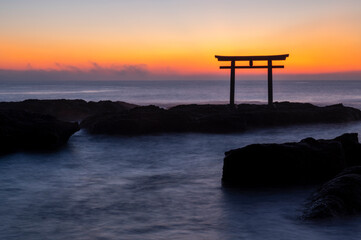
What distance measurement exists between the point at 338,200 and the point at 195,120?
12.8m

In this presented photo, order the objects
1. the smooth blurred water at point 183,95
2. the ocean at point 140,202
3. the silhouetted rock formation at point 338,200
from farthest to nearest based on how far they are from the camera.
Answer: the smooth blurred water at point 183,95 < the silhouetted rock formation at point 338,200 < the ocean at point 140,202

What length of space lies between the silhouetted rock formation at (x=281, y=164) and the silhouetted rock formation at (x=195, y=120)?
9.32 meters

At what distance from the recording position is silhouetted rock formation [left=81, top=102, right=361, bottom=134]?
19.0 m

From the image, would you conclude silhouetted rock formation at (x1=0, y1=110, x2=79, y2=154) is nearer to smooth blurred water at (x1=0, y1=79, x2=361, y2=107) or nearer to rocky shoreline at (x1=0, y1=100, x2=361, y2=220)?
rocky shoreline at (x1=0, y1=100, x2=361, y2=220)

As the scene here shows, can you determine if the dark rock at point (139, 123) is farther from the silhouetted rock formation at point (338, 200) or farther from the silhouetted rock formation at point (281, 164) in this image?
the silhouetted rock formation at point (338, 200)

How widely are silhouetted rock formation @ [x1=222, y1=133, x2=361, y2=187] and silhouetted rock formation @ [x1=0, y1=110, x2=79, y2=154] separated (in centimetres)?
716

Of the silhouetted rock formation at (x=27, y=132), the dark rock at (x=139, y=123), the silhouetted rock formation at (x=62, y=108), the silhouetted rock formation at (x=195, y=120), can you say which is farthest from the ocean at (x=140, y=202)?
the silhouetted rock formation at (x=62, y=108)

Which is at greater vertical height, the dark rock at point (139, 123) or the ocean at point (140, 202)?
the dark rock at point (139, 123)

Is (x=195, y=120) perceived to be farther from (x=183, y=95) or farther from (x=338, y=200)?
(x=183, y=95)

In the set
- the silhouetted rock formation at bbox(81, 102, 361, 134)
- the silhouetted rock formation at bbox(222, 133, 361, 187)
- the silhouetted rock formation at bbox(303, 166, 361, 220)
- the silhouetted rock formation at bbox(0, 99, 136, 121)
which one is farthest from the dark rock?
the silhouetted rock formation at bbox(303, 166, 361, 220)

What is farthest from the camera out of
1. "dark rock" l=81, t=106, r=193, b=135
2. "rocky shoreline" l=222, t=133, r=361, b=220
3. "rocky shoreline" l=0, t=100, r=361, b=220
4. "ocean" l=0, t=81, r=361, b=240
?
"dark rock" l=81, t=106, r=193, b=135

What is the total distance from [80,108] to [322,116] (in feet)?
42.3

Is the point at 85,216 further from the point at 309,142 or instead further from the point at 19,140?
the point at 19,140

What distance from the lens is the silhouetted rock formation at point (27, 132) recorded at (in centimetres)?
1422
